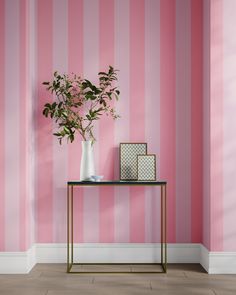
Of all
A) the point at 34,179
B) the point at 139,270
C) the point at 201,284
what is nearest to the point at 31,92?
the point at 34,179

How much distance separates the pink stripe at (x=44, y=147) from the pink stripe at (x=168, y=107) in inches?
39.9

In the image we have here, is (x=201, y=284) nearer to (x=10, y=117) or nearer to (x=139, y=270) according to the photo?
(x=139, y=270)

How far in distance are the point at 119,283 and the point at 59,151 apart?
4.44 feet

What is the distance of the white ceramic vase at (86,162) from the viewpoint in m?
4.48

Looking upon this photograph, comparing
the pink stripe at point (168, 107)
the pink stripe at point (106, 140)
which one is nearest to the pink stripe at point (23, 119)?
the pink stripe at point (106, 140)

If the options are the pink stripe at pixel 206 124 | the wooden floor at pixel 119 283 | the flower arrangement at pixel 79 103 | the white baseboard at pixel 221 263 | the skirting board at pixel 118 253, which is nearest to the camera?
the wooden floor at pixel 119 283

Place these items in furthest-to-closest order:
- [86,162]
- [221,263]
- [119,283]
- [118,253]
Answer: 1. [118,253]
2. [86,162]
3. [221,263]
4. [119,283]

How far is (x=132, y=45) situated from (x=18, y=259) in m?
2.12

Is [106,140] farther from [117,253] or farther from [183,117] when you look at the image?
[117,253]

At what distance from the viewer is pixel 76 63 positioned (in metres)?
4.78

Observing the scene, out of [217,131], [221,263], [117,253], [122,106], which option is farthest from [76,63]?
[221,263]

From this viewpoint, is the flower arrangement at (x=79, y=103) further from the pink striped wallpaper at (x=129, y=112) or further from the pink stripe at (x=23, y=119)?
the pink stripe at (x=23, y=119)

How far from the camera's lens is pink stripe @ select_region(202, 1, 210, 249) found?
4.46m

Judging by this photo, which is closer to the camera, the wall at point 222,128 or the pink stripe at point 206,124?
the wall at point 222,128
